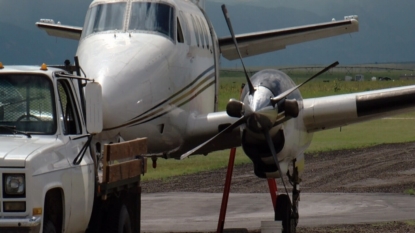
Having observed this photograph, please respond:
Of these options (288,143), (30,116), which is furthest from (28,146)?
(288,143)

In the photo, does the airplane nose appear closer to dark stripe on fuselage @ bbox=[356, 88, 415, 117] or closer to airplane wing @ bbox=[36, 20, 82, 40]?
dark stripe on fuselage @ bbox=[356, 88, 415, 117]

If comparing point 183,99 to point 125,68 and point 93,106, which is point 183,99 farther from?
point 93,106

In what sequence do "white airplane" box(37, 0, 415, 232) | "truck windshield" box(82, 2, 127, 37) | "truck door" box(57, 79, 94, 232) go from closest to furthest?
"truck door" box(57, 79, 94, 232) < "white airplane" box(37, 0, 415, 232) < "truck windshield" box(82, 2, 127, 37)

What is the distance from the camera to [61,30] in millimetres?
17812

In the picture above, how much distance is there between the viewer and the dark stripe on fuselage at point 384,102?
11352 millimetres

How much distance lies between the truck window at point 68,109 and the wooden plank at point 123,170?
525 mm

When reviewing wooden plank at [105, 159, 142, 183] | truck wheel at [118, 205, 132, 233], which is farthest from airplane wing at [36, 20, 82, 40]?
truck wheel at [118, 205, 132, 233]

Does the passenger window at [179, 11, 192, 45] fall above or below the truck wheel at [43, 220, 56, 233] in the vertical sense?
above

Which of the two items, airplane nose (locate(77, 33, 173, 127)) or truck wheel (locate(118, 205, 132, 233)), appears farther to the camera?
airplane nose (locate(77, 33, 173, 127))

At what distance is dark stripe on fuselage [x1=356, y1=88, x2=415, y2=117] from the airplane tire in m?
1.59

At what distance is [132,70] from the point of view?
1076 centimetres

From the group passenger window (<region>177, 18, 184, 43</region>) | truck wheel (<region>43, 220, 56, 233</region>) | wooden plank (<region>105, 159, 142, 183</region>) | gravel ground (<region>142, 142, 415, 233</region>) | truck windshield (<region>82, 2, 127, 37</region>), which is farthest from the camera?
gravel ground (<region>142, 142, 415, 233</region>)

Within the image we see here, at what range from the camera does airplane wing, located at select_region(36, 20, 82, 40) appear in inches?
688

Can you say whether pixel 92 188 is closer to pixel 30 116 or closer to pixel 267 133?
pixel 30 116
